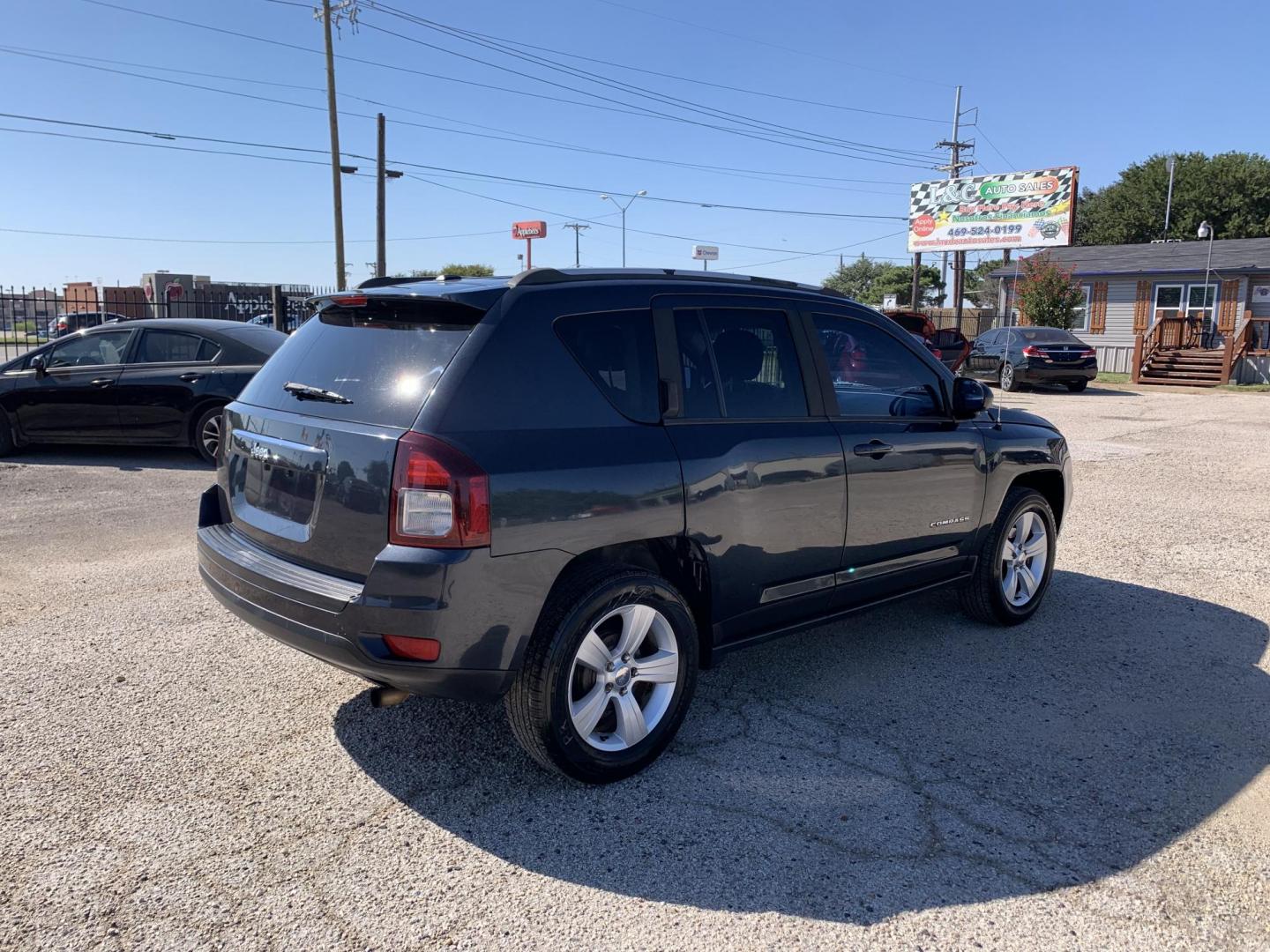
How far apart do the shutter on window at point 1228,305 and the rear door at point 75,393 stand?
33.8 meters

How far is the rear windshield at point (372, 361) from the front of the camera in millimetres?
3180

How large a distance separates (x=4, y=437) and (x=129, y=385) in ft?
4.97

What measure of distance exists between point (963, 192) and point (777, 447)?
3813 cm

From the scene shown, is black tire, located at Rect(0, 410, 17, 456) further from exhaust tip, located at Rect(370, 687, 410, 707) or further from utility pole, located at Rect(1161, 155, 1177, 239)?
utility pole, located at Rect(1161, 155, 1177, 239)

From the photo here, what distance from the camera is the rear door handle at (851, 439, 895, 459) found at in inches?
164

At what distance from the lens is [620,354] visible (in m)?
3.53

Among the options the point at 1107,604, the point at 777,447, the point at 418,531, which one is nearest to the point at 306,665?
the point at 418,531

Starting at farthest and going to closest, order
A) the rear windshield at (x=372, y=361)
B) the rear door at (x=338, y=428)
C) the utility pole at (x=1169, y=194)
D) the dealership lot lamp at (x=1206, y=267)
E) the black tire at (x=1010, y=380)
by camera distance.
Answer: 1. the utility pole at (x=1169, y=194)
2. the dealership lot lamp at (x=1206, y=267)
3. the black tire at (x=1010, y=380)
4. the rear windshield at (x=372, y=361)
5. the rear door at (x=338, y=428)

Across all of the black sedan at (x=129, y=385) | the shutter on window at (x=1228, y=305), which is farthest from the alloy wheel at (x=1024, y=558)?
the shutter on window at (x=1228, y=305)

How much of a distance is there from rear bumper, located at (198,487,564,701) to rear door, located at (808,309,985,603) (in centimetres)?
166

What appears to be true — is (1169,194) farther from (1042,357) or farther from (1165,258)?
(1042,357)

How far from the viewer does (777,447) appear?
3832 millimetres

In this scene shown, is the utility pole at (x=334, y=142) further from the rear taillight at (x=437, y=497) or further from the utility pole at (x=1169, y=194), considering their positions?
the utility pole at (x=1169, y=194)

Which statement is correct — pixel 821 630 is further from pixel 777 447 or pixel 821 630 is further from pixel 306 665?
pixel 306 665
